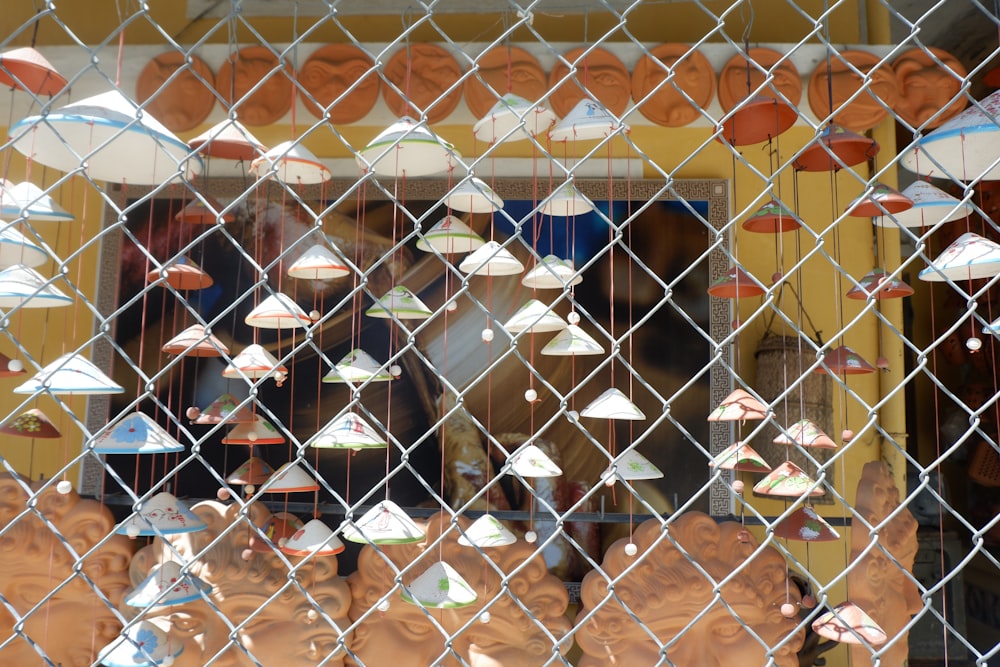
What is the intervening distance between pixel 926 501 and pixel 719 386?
1.70 meters

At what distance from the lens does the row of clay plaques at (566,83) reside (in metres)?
2.87

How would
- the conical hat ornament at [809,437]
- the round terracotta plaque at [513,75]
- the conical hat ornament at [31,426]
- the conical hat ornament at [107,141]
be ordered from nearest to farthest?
1. the conical hat ornament at [107,141]
2. the conical hat ornament at [809,437]
3. the conical hat ornament at [31,426]
4. the round terracotta plaque at [513,75]

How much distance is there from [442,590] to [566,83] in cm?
201

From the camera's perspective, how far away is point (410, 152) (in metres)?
2.08

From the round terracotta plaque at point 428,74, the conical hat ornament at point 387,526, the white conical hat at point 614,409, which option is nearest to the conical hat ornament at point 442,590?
the conical hat ornament at point 387,526

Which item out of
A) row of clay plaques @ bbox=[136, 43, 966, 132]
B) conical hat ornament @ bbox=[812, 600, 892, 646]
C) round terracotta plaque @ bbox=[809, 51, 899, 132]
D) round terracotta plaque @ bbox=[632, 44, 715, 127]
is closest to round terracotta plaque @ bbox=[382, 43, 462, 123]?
row of clay plaques @ bbox=[136, 43, 966, 132]

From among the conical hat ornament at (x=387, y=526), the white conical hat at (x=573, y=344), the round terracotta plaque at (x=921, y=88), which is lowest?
the conical hat ornament at (x=387, y=526)

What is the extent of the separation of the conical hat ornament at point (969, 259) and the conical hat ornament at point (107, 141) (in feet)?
4.87

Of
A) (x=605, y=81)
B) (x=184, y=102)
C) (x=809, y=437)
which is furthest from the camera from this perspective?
(x=184, y=102)

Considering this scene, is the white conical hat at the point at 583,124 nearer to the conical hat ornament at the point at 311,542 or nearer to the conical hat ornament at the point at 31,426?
the conical hat ornament at the point at 311,542

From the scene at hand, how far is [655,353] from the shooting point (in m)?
3.71

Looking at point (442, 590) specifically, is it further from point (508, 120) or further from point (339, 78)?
point (339, 78)

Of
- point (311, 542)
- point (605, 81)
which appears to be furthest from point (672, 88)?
point (311, 542)

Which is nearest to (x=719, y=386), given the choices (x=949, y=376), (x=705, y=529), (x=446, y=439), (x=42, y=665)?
(x=446, y=439)
